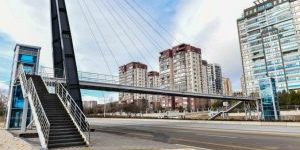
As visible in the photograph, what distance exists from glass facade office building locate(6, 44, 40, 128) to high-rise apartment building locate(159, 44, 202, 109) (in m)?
107

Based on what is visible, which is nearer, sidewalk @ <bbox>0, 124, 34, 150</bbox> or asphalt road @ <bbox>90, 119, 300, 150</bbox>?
asphalt road @ <bbox>90, 119, 300, 150</bbox>

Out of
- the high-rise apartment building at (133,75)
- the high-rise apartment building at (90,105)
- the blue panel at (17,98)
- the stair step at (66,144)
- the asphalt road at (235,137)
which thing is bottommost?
the asphalt road at (235,137)

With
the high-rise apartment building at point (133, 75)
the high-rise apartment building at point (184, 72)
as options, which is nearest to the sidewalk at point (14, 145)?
the high-rise apartment building at point (133, 75)

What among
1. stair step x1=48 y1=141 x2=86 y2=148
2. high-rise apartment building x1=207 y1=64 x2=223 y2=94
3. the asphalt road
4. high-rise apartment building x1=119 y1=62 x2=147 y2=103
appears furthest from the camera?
high-rise apartment building x1=207 y1=64 x2=223 y2=94

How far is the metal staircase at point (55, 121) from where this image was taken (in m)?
14.4

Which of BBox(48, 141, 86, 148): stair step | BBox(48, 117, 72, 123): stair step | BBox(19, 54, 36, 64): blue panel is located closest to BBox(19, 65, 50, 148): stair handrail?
BBox(48, 141, 86, 148): stair step

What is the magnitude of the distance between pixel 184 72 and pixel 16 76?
383 ft

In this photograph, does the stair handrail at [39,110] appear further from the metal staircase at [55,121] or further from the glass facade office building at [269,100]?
the glass facade office building at [269,100]

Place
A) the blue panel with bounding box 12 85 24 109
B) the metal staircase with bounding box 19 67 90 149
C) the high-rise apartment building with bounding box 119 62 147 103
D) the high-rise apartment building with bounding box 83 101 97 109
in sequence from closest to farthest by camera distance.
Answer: the metal staircase with bounding box 19 67 90 149, the blue panel with bounding box 12 85 24 109, the high-rise apartment building with bounding box 119 62 147 103, the high-rise apartment building with bounding box 83 101 97 109

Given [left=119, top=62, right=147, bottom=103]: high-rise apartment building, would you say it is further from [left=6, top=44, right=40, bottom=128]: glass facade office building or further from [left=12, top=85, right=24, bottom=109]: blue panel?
[left=12, top=85, right=24, bottom=109]: blue panel

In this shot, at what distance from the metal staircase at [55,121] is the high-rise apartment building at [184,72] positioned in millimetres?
115339

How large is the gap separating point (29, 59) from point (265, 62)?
112 m

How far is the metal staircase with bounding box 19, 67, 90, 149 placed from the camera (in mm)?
14367

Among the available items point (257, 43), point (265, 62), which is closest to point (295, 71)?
point (265, 62)
